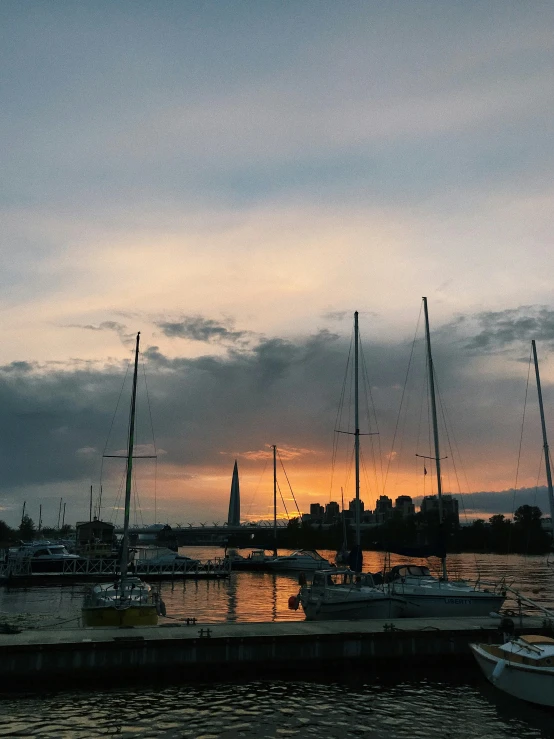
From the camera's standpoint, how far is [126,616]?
30953 millimetres

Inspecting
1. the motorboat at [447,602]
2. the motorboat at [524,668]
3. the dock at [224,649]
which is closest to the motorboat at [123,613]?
the dock at [224,649]

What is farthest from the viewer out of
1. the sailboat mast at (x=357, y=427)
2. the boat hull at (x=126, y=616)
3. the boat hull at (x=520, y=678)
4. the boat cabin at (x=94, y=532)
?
the boat cabin at (x=94, y=532)

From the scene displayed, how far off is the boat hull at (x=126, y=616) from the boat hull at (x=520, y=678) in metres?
15.4

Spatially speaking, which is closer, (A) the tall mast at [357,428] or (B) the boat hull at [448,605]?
(B) the boat hull at [448,605]

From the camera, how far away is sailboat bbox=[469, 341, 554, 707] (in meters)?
21.8

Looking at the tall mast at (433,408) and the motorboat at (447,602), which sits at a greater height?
the tall mast at (433,408)

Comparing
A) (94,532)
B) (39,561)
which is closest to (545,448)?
(39,561)

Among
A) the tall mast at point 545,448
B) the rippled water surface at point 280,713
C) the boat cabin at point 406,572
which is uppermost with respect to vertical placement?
the tall mast at point 545,448

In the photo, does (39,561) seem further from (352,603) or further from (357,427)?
(352,603)

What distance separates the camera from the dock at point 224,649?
958 inches

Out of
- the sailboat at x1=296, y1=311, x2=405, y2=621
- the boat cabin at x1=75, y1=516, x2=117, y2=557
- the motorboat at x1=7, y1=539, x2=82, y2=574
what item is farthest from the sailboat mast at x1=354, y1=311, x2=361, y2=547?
the boat cabin at x1=75, y1=516, x2=117, y2=557

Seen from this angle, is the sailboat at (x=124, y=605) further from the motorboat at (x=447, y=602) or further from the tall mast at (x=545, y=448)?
the tall mast at (x=545, y=448)

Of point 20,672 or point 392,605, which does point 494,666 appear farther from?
point 20,672

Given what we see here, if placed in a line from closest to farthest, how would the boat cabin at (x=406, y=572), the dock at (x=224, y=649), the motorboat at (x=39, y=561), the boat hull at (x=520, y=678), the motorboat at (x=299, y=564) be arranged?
1. the boat hull at (x=520, y=678)
2. the dock at (x=224, y=649)
3. the boat cabin at (x=406, y=572)
4. the motorboat at (x=39, y=561)
5. the motorboat at (x=299, y=564)
